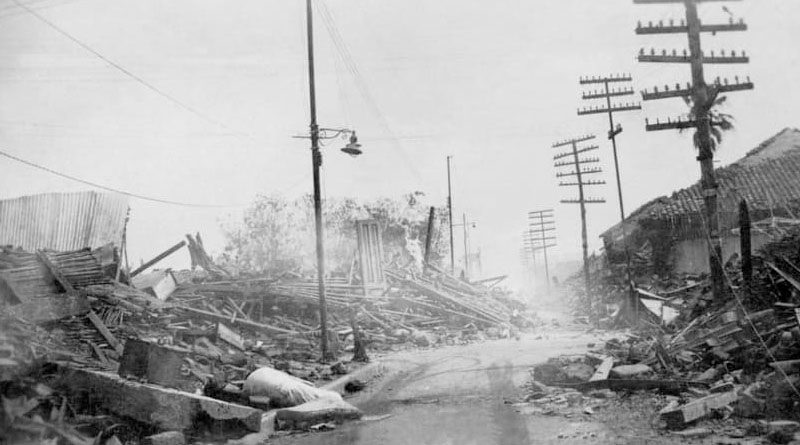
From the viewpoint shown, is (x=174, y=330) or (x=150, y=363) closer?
(x=150, y=363)

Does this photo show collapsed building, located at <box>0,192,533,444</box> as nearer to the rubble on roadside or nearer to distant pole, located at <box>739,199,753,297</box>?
the rubble on roadside

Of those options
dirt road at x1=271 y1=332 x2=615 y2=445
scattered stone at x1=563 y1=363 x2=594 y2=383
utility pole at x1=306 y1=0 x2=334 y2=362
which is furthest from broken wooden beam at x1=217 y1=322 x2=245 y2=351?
scattered stone at x1=563 y1=363 x2=594 y2=383

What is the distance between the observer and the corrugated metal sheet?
15.4 meters

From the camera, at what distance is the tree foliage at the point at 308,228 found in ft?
177

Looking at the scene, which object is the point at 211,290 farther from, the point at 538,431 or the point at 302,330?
the point at 538,431

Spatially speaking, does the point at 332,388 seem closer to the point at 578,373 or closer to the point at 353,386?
the point at 353,386

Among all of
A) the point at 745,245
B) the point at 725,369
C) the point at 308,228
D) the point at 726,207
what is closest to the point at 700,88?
the point at 745,245

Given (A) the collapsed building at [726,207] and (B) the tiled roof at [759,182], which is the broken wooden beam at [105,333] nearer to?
(A) the collapsed building at [726,207]

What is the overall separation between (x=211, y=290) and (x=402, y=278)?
28.5 feet

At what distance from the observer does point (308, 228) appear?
185ft

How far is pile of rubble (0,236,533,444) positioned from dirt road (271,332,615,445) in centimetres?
92

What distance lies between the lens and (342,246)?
2060 inches

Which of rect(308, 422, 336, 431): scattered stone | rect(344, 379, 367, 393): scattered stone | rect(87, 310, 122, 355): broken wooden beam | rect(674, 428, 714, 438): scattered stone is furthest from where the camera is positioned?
rect(344, 379, 367, 393): scattered stone

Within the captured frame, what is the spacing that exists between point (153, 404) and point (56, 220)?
1114 cm
